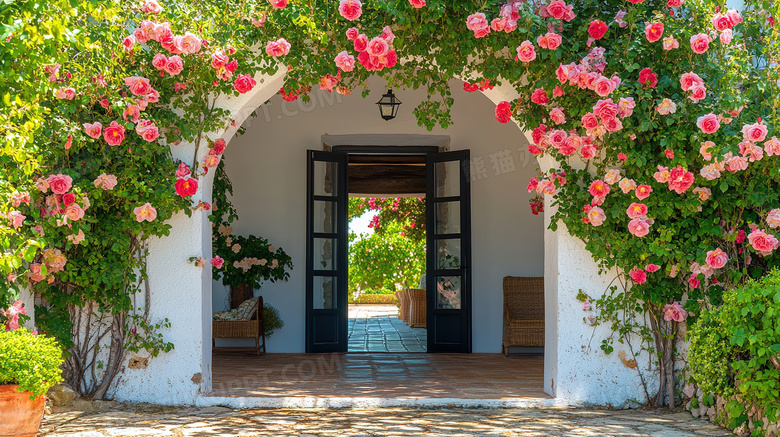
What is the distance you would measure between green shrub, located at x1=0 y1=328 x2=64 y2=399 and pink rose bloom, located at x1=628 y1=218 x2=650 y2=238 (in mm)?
3276

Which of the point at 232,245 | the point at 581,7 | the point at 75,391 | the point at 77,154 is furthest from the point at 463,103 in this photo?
the point at 75,391

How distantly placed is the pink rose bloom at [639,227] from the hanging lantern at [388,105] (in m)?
3.59

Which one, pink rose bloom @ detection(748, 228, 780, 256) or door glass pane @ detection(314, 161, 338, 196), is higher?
door glass pane @ detection(314, 161, 338, 196)

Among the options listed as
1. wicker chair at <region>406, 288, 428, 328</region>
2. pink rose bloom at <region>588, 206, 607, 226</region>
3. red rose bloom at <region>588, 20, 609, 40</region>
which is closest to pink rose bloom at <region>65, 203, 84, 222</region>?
pink rose bloom at <region>588, 206, 607, 226</region>

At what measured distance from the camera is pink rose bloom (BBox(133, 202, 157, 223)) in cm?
433

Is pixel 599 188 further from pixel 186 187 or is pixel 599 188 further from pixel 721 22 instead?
pixel 186 187

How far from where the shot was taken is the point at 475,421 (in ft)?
13.4

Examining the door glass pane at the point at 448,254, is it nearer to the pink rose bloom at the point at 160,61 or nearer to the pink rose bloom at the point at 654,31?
the pink rose bloom at the point at 654,31

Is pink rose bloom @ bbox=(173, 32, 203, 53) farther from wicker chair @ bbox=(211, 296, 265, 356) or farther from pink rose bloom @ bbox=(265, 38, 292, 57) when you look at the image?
wicker chair @ bbox=(211, 296, 265, 356)

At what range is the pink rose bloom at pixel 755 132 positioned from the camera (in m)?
3.99

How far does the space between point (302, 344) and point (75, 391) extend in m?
3.23

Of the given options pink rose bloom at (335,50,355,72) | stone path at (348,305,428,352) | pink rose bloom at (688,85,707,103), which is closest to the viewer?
pink rose bloom at (688,85,707,103)

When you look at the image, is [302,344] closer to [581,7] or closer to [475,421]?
[475,421]

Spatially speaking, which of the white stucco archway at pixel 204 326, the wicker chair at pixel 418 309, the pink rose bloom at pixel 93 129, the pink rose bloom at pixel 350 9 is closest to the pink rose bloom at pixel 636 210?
the white stucco archway at pixel 204 326
